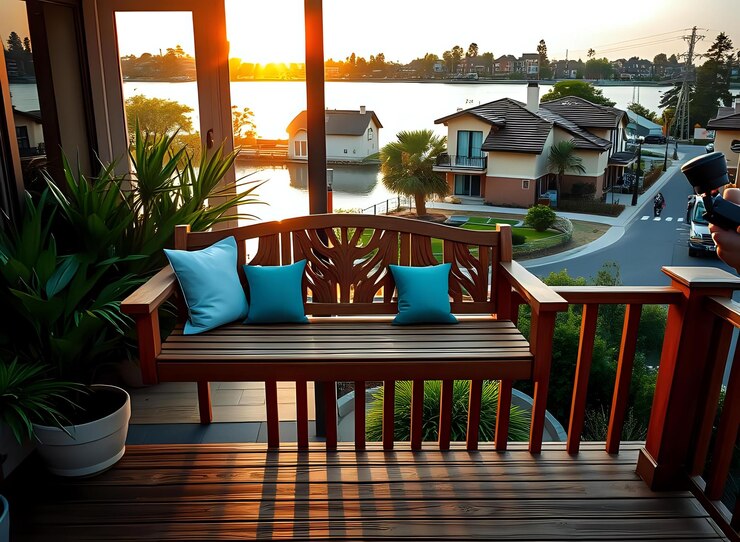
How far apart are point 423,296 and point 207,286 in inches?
35.5

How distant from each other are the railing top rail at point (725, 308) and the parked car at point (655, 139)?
118 centimetres

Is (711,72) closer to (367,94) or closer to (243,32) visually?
(367,94)

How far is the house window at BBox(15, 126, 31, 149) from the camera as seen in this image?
2.86 meters

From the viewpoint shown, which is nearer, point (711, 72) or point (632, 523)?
point (632, 523)

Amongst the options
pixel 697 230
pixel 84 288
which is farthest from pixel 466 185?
pixel 84 288

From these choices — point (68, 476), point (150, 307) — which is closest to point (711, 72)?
point (150, 307)

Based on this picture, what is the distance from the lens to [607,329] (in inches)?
155

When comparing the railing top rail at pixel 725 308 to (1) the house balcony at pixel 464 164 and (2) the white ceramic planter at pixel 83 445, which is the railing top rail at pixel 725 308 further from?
(2) the white ceramic planter at pixel 83 445

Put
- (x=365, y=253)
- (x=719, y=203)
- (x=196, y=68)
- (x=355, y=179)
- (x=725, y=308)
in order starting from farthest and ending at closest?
(x=196, y=68)
(x=355, y=179)
(x=365, y=253)
(x=725, y=308)
(x=719, y=203)

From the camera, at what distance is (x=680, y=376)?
2.21 metres

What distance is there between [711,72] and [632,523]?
7.08 feet

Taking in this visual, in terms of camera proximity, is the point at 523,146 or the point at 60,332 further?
the point at 523,146

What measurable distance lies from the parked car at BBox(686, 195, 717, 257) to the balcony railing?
1.01 metres

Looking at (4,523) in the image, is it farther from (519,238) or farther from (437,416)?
(519,238)
